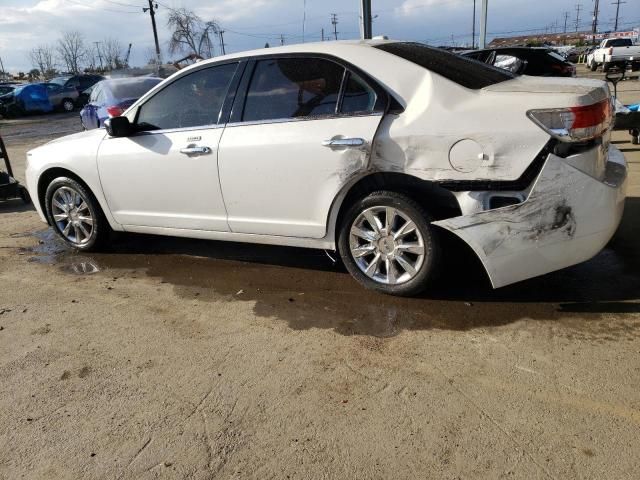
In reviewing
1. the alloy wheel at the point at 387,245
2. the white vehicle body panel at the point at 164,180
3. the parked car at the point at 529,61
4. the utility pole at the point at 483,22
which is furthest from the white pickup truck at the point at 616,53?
the white vehicle body panel at the point at 164,180

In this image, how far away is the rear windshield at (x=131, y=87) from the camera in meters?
10.9

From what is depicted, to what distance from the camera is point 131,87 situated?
1112 centimetres

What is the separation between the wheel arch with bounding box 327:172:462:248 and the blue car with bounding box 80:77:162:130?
7919 mm

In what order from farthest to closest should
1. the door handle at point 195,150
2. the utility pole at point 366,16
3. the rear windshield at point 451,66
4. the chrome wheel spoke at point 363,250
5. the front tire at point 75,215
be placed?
the utility pole at point 366,16 < the front tire at point 75,215 < the door handle at point 195,150 < the chrome wheel spoke at point 363,250 < the rear windshield at point 451,66

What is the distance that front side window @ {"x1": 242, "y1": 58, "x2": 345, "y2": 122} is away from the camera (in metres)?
3.81

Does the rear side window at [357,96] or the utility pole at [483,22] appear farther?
the utility pole at [483,22]

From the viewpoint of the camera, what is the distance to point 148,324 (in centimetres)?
Result: 381

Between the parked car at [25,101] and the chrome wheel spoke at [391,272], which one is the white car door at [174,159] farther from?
the parked car at [25,101]

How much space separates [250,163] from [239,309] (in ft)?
3.44

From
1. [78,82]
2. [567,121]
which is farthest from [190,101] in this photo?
[78,82]

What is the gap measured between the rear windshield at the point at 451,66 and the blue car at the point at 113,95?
25.5 ft

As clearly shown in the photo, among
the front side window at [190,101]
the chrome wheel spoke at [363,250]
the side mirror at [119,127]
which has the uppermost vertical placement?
the front side window at [190,101]

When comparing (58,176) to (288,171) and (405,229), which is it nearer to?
(288,171)

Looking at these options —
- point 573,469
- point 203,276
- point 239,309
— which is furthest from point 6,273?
point 573,469
